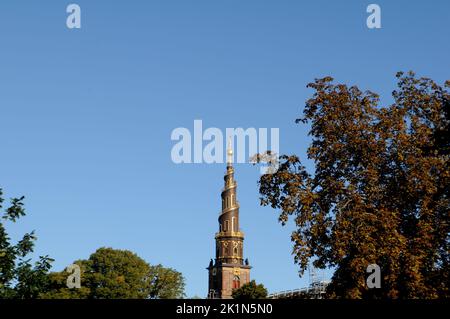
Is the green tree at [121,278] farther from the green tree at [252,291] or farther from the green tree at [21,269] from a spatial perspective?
the green tree at [21,269]

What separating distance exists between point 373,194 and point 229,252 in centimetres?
10598

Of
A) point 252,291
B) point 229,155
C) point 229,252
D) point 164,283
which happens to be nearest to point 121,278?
point 164,283

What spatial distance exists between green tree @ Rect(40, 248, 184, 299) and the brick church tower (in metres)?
39.5

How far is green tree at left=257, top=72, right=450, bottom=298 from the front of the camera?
34.4 metres

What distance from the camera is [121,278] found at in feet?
302

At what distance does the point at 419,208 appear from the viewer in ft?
120

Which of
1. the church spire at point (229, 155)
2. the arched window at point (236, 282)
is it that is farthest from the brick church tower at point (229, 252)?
the church spire at point (229, 155)

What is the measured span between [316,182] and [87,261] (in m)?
61.3

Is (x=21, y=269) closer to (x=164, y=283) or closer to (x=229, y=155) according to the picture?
(x=164, y=283)

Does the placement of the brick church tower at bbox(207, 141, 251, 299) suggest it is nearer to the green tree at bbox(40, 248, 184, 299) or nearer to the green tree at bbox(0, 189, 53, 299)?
the green tree at bbox(40, 248, 184, 299)

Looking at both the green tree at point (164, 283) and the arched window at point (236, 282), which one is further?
the arched window at point (236, 282)

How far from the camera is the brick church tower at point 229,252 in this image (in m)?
140

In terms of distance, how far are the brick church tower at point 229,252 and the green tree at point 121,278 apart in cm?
3947
